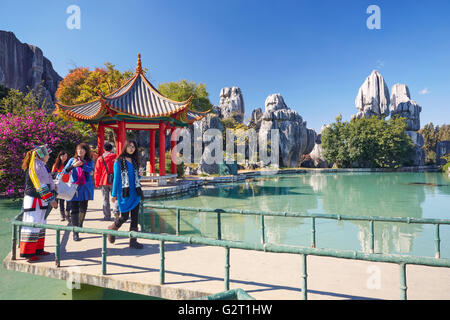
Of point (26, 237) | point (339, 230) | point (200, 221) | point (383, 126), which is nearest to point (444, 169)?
point (383, 126)

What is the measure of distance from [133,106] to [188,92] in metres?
24.9

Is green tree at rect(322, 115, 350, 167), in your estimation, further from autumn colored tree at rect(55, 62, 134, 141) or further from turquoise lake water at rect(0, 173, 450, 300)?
autumn colored tree at rect(55, 62, 134, 141)

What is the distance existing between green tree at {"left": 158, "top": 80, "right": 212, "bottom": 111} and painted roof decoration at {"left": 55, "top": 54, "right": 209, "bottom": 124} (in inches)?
855

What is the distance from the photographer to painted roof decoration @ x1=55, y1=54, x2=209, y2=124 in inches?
414

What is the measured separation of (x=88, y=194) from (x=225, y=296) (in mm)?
3257

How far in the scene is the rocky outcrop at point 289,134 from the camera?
33656 mm

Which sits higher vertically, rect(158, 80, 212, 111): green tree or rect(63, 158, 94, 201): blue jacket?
rect(158, 80, 212, 111): green tree

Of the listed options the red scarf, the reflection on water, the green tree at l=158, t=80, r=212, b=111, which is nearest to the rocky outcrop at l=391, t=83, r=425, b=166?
the green tree at l=158, t=80, r=212, b=111

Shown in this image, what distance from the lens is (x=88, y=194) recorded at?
407 cm

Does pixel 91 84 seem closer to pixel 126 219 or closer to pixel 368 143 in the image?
pixel 126 219

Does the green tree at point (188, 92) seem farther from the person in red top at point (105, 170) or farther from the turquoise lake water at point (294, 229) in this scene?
the person in red top at point (105, 170)

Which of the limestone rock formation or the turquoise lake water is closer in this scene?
the turquoise lake water

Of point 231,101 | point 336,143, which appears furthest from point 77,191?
point 231,101

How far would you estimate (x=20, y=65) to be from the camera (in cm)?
3203
